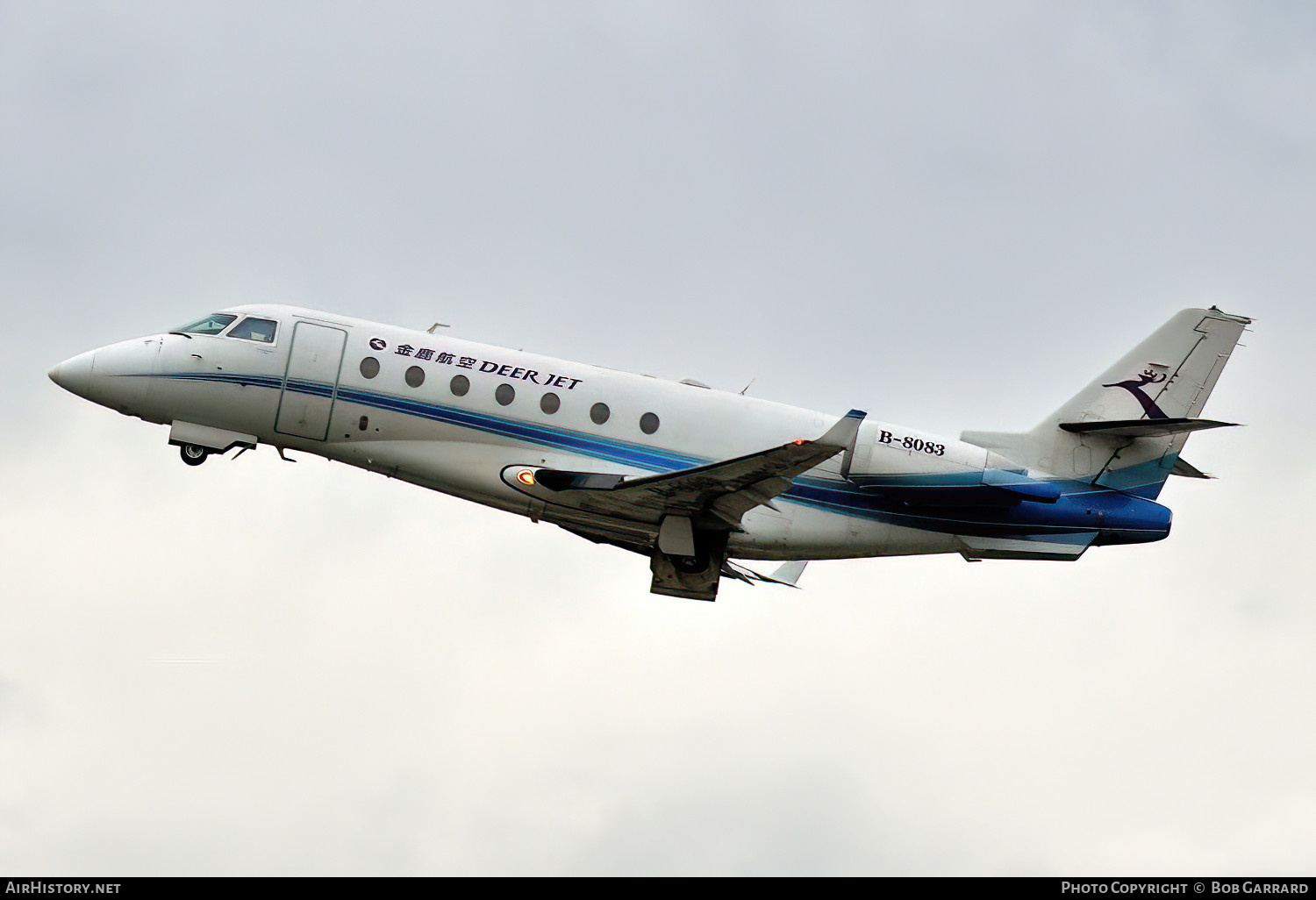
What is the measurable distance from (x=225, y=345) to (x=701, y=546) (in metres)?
9.19

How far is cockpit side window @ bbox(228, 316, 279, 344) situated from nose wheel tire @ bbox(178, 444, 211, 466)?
6.96 feet

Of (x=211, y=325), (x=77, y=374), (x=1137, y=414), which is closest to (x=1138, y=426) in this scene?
(x=1137, y=414)

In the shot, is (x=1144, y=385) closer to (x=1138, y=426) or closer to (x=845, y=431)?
(x=1138, y=426)

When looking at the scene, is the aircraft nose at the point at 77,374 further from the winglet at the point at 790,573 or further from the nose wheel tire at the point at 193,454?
the winglet at the point at 790,573

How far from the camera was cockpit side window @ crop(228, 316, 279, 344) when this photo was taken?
2778cm

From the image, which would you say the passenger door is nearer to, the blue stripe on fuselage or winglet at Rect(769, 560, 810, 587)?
the blue stripe on fuselage

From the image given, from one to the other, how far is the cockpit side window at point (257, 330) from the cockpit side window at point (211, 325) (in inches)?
9.6

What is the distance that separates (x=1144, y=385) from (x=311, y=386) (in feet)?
49.7

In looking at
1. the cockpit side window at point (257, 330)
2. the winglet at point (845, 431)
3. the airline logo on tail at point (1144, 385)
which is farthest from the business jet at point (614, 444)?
the winglet at point (845, 431)

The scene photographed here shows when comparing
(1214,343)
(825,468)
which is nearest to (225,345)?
(825,468)

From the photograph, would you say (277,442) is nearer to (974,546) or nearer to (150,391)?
(150,391)

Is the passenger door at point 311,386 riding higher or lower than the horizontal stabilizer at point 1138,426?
lower

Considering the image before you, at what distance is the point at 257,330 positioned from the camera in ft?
91.5

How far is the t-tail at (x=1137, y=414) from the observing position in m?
28.2
